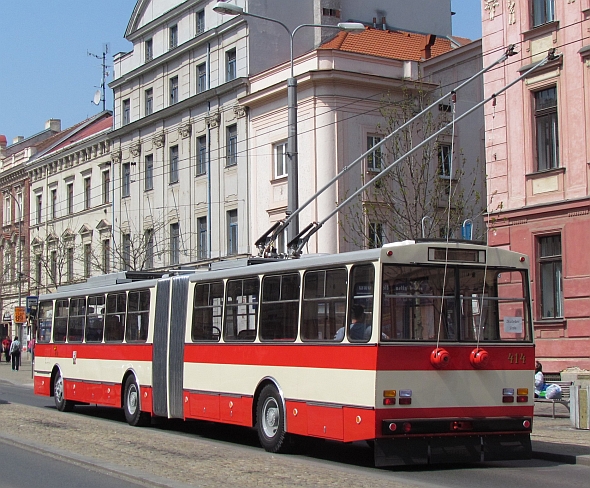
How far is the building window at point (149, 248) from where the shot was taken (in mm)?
44750

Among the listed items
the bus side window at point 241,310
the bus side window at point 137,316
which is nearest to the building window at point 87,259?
the bus side window at point 137,316

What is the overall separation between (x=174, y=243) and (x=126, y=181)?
6.02 meters

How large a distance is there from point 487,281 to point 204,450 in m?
4.53

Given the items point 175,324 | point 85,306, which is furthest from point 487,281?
point 85,306

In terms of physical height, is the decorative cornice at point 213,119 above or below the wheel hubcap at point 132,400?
above

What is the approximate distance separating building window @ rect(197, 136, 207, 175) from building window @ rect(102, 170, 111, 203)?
387 inches

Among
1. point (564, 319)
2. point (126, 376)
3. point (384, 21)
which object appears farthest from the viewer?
point (384, 21)

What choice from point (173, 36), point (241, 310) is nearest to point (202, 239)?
point (173, 36)

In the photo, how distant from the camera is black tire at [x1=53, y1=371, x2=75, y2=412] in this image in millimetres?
22672

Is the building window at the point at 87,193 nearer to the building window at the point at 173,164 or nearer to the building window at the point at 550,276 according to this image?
the building window at the point at 173,164

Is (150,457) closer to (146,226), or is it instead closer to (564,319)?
(564,319)

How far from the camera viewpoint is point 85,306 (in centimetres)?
2158

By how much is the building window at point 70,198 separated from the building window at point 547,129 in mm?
35677

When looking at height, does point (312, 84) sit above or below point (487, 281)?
above
